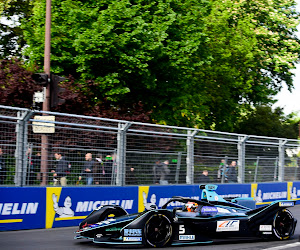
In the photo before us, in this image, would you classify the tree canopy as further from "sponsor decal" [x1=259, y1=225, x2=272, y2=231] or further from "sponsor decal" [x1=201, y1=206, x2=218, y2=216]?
"sponsor decal" [x1=259, y1=225, x2=272, y2=231]

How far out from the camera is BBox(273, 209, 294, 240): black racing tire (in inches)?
382

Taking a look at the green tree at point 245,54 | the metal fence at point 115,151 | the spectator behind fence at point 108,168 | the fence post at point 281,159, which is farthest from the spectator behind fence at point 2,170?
the green tree at point 245,54

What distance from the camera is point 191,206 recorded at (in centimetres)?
948

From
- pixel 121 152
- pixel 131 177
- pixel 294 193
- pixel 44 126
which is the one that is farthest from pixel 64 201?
pixel 294 193

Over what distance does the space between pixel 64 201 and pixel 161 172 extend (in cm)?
330

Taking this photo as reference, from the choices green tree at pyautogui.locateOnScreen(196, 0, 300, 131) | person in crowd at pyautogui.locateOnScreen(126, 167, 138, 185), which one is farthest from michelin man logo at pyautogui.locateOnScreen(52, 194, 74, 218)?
green tree at pyautogui.locateOnScreen(196, 0, 300, 131)

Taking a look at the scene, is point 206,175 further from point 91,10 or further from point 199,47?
point 199,47

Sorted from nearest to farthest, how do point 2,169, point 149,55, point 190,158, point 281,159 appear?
point 2,169, point 190,158, point 281,159, point 149,55

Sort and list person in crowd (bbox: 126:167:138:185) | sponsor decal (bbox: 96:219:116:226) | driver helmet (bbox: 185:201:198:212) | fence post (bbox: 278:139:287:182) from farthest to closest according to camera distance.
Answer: fence post (bbox: 278:139:287:182) < person in crowd (bbox: 126:167:138:185) < driver helmet (bbox: 185:201:198:212) < sponsor decal (bbox: 96:219:116:226)

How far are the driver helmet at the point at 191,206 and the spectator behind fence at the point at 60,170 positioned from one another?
129 inches

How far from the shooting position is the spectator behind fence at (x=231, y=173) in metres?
17.1

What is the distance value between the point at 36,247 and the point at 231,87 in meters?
28.1

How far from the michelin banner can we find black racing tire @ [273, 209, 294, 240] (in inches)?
82.9

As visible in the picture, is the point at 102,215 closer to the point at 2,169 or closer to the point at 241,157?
the point at 2,169
